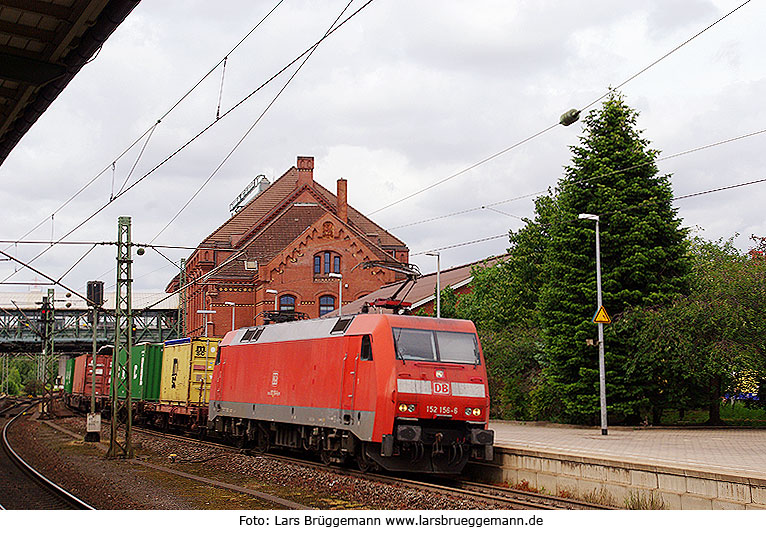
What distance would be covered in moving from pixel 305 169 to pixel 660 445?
54156 mm

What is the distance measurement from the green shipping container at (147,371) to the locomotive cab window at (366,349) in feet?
57.2

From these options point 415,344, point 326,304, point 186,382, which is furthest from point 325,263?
point 415,344

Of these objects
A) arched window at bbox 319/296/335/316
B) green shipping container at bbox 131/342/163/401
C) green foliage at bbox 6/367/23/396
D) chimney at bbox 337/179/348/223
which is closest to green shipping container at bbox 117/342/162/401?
green shipping container at bbox 131/342/163/401

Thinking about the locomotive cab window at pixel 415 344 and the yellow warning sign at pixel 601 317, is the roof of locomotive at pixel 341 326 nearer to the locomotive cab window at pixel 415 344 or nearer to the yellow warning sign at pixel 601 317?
the locomotive cab window at pixel 415 344

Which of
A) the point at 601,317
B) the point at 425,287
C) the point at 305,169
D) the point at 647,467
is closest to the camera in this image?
the point at 647,467

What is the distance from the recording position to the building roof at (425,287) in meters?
48.8

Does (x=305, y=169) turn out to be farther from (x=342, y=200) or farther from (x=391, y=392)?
(x=391, y=392)

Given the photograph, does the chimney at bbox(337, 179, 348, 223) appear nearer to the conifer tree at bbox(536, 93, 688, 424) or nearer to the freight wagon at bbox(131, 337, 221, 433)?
the freight wagon at bbox(131, 337, 221, 433)

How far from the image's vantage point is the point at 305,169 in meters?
70.6

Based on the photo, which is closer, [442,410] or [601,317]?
[442,410]

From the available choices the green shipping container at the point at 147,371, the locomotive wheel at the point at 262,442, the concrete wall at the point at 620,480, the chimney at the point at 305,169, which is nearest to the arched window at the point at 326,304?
the chimney at the point at 305,169

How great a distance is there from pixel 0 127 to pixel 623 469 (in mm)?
11620

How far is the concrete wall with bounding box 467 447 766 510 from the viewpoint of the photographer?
11878 millimetres

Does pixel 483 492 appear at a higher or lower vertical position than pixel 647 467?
lower
